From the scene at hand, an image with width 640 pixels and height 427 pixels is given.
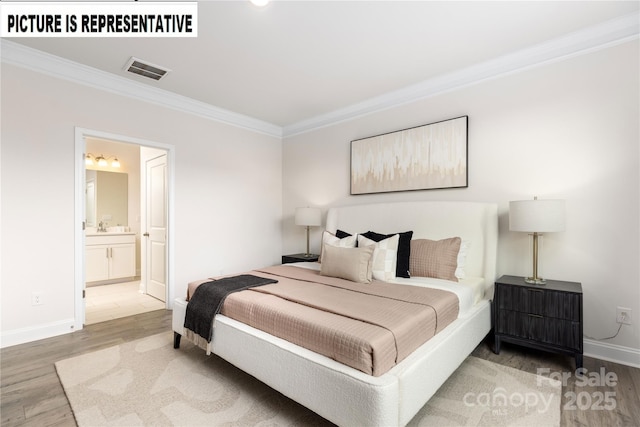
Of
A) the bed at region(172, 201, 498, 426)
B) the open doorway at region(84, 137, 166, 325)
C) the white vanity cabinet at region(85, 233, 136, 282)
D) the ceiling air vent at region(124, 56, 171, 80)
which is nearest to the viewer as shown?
the bed at region(172, 201, 498, 426)

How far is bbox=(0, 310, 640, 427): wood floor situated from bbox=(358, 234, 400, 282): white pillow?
0.95 m

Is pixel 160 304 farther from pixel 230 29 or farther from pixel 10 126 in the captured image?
pixel 230 29

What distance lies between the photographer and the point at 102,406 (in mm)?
1828

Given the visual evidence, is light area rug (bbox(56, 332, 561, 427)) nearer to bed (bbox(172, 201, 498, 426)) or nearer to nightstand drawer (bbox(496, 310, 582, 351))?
bed (bbox(172, 201, 498, 426))

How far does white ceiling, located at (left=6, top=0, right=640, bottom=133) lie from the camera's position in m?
2.23

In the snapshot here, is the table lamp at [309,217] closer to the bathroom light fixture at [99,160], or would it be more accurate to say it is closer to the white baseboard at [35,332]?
the white baseboard at [35,332]

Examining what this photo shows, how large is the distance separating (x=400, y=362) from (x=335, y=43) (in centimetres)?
249

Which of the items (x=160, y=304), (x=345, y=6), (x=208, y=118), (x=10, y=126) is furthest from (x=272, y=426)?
(x=208, y=118)

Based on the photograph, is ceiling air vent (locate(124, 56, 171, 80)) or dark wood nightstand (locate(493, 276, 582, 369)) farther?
ceiling air vent (locate(124, 56, 171, 80))

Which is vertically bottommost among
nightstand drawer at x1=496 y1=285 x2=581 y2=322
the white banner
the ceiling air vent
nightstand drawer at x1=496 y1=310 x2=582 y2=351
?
nightstand drawer at x1=496 y1=310 x2=582 y2=351

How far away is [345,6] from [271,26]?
0.61 metres

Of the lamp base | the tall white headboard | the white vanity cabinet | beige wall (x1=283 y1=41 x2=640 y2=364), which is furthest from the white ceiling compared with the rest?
the white vanity cabinet

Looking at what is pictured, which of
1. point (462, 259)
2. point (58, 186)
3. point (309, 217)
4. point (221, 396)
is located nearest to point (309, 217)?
point (309, 217)

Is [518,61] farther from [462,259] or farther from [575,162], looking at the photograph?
[462,259]
